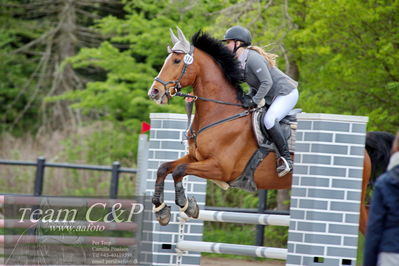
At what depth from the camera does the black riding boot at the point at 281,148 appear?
7504 millimetres

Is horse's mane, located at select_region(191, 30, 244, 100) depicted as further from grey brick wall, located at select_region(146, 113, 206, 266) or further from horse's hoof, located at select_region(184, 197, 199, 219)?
horse's hoof, located at select_region(184, 197, 199, 219)

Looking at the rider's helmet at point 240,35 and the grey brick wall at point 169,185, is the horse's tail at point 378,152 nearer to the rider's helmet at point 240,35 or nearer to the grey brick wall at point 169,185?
the rider's helmet at point 240,35

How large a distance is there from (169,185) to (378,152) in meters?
2.24

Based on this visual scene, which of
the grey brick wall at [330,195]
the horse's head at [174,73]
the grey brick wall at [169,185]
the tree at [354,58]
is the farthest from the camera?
the tree at [354,58]

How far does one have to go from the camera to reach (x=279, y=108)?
763 cm

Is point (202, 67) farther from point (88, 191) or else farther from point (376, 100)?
point (88, 191)

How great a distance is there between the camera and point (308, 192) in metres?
6.61

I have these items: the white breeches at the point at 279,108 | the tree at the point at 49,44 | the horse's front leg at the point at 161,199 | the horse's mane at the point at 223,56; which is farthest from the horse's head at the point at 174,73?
the tree at the point at 49,44

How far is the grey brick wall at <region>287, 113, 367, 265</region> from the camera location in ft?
21.4

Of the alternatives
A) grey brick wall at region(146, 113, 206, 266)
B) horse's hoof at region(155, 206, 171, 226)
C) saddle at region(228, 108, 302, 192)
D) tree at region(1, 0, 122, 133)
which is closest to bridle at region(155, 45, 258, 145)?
saddle at region(228, 108, 302, 192)

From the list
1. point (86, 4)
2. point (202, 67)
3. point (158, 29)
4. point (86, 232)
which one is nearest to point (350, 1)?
point (202, 67)

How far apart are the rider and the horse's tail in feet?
2.87

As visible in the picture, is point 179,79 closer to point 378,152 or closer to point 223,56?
point 223,56

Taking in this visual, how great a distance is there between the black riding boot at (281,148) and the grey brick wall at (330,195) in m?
0.84
